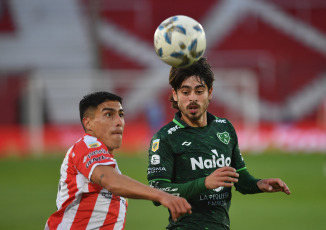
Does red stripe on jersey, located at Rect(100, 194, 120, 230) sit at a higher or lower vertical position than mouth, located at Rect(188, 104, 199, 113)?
lower

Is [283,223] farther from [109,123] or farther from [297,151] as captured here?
[297,151]

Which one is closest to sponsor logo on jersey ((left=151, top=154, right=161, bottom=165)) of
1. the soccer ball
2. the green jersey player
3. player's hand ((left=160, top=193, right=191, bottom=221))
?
the green jersey player

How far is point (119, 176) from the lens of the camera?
3.93 m

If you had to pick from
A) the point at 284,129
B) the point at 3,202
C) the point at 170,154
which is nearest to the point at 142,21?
the point at 284,129

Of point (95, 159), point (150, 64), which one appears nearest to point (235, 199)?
point (95, 159)

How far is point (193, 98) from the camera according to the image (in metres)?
4.93

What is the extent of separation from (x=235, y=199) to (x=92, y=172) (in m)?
9.65

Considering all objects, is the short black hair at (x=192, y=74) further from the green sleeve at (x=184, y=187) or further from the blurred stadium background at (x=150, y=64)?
the blurred stadium background at (x=150, y=64)

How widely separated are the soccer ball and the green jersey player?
13 centimetres

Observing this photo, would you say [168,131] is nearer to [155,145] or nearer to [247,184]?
[155,145]

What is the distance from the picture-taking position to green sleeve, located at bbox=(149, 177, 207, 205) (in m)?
4.43

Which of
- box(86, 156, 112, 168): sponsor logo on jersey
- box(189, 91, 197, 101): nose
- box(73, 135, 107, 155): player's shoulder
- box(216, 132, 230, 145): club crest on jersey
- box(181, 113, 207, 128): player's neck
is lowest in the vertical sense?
box(86, 156, 112, 168): sponsor logo on jersey

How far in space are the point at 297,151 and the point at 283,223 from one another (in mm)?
12043

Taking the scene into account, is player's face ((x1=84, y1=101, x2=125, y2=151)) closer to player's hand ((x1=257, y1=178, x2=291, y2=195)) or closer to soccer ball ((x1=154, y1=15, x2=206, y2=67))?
soccer ball ((x1=154, y1=15, x2=206, y2=67))
